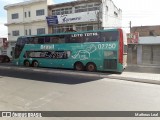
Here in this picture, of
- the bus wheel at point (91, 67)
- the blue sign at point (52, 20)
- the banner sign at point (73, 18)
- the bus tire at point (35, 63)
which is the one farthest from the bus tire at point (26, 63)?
the blue sign at point (52, 20)

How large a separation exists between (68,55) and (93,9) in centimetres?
1248

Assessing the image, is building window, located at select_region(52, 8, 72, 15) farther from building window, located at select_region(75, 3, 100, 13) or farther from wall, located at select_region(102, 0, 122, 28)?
wall, located at select_region(102, 0, 122, 28)

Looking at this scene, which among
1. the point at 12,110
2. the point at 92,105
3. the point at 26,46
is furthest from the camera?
the point at 26,46

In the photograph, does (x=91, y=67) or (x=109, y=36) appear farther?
(x=91, y=67)

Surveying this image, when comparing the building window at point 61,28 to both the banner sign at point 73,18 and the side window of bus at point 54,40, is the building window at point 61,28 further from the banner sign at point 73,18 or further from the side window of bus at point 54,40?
the side window of bus at point 54,40

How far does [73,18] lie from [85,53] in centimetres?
1360

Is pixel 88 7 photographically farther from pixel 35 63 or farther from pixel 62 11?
pixel 35 63

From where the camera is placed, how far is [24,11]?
123 ft

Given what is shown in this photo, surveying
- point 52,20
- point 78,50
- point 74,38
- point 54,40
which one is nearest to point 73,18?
point 52,20

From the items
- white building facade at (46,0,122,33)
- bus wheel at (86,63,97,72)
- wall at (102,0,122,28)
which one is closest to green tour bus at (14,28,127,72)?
bus wheel at (86,63,97,72)

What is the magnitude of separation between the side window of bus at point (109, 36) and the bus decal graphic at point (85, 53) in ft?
4.10

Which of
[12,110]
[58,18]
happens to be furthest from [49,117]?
[58,18]

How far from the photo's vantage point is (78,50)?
18.6 m

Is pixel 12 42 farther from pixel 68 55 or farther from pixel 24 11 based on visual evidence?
pixel 68 55
